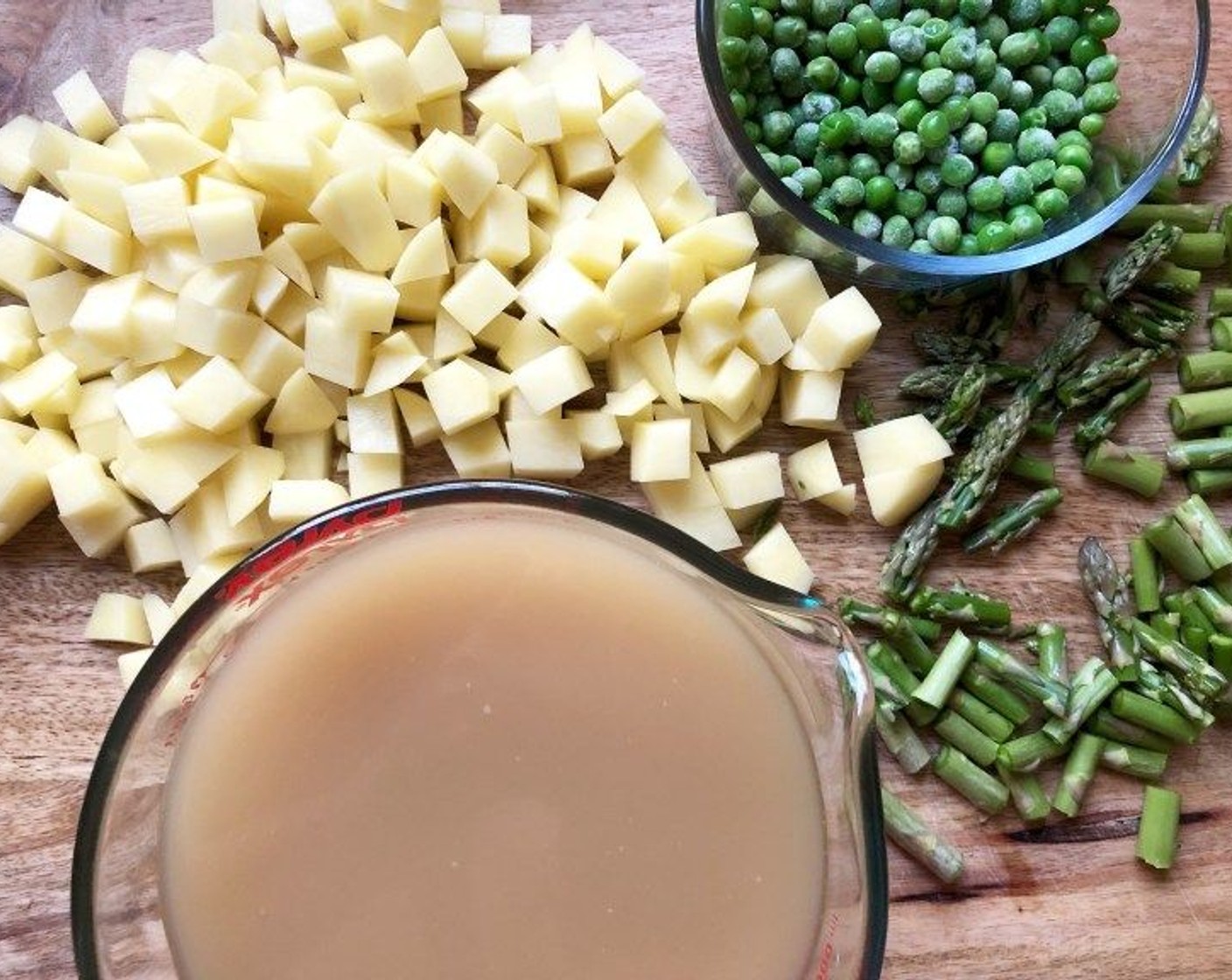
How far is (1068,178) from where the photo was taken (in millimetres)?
2215

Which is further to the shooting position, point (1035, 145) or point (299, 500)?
point (1035, 145)

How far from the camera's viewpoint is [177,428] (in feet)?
7.00

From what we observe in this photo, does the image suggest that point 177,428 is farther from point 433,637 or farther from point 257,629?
point 433,637

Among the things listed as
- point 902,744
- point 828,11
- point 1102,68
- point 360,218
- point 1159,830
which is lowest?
point 1159,830

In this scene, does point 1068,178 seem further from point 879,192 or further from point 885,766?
point 885,766

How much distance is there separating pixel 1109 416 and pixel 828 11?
87 cm

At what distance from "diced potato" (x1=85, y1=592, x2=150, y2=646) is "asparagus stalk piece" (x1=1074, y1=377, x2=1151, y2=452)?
167 centimetres

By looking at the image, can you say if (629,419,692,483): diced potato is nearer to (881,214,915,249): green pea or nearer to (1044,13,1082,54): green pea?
(881,214,915,249): green pea

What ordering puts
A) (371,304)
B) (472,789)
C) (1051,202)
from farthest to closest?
(1051,202) → (371,304) → (472,789)

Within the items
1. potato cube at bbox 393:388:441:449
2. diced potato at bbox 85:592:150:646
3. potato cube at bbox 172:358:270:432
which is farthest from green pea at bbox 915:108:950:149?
diced potato at bbox 85:592:150:646

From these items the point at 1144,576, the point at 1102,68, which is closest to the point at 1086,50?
the point at 1102,68

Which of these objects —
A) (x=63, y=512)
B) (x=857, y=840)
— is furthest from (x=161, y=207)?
(x=857, y=840)

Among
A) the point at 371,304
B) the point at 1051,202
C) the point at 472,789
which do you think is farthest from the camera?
the point at 1051,202

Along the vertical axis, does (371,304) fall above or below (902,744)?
above
